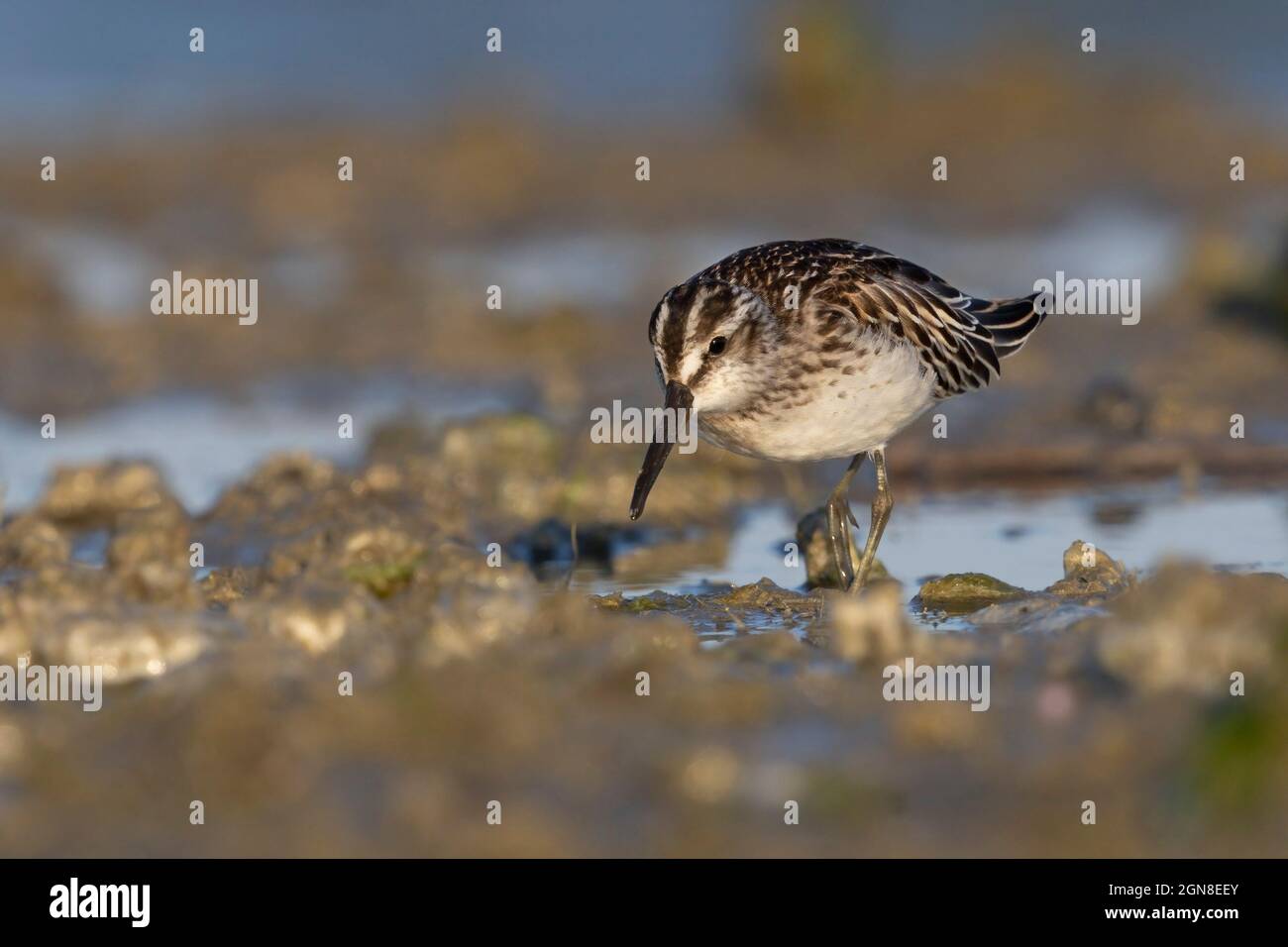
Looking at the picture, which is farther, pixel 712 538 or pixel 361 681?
pixel 712 538

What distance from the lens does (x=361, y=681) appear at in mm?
5777

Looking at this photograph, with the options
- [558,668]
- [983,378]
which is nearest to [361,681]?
A: [558,668]

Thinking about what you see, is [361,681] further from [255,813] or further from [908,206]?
[908,206]

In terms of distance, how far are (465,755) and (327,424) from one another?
7268 millimetres

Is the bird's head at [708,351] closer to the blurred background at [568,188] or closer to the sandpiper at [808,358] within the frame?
the sandpiper at [808,358]

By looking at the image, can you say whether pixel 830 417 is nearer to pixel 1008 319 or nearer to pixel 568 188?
pixel 1008 319

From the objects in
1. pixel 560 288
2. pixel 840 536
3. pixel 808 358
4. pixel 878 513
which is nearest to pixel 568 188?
pixel 560 288

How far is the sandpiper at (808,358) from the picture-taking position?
7.79 m

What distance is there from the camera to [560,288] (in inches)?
594

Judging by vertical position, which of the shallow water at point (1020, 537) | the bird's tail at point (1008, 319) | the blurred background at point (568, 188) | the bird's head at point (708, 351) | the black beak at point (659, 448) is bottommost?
the shallow water at point (1020, 537)

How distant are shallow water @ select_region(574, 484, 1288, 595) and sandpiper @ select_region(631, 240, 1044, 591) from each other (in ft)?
2.36

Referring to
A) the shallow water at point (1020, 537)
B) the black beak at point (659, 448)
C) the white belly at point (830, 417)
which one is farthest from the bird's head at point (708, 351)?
the shallow water at point (1020, 537)

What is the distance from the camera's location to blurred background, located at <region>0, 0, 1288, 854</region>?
18.2 ft

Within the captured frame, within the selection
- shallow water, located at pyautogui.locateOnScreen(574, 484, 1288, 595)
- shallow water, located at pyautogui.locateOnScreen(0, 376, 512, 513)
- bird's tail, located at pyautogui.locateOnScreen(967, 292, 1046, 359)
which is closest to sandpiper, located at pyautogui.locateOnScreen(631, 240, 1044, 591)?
bird's tail, located at pyautogui.locateOnScreen(967, 292, 1046, 359)
